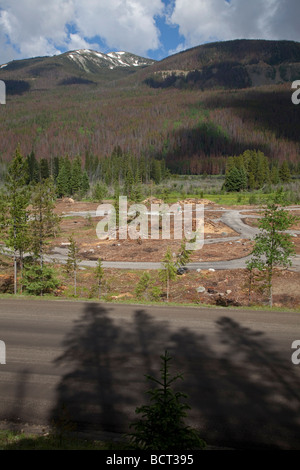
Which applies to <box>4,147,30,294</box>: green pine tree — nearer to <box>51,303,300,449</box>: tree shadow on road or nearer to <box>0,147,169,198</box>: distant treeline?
<box>51,303,300,449</box>: tree shadow on road

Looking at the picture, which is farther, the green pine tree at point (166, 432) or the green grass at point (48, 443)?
the green grass at point (48, 443)

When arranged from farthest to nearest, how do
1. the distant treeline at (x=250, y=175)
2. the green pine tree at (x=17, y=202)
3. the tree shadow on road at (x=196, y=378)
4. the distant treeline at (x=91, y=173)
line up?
the distant treeline at (x=91, y=173) < the distant treeline at (x=250, y=175) < the green pine tree at (x=17, y=202) < the tree shadow on road at (x=196, y=378)

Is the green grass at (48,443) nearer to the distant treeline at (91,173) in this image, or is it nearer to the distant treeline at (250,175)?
the distant treeline at (91,173)

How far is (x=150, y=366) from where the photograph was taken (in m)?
7.59

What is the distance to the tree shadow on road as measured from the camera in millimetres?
5582

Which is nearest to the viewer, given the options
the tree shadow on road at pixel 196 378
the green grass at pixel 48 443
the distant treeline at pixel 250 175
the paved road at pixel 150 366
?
the green grass at pixel 48 443

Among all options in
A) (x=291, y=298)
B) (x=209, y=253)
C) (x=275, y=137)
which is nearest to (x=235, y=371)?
(x=291, y=298)

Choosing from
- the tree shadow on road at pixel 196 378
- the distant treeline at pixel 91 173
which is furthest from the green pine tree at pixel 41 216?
the distant treeline at pixel 91 173

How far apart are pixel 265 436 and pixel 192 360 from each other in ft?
9.20

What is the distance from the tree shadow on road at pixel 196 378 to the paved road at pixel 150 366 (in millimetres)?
23

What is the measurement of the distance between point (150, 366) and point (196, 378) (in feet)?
4.14

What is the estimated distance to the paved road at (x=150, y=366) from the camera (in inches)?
227

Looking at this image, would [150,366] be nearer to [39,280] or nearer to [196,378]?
[196,378]

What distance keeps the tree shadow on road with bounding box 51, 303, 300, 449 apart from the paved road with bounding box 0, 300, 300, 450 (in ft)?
0.08
